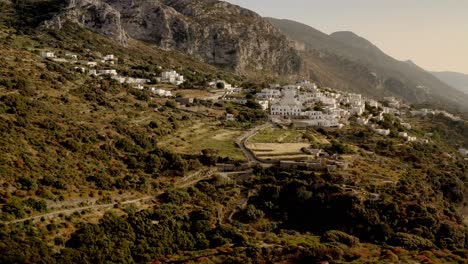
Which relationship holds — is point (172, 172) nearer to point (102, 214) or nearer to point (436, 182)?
point (102, 214)

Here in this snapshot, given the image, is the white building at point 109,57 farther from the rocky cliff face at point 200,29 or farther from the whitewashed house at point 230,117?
the whitewashed house at point 230,117

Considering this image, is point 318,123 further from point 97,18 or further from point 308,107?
point 97,18

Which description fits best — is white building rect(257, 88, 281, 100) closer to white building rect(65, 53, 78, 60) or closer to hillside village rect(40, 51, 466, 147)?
hillside village rect(40, 51, 466, 147)

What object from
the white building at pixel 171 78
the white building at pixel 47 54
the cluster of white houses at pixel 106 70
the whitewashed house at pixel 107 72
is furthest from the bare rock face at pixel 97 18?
the whitewashed house at pixel 107 72

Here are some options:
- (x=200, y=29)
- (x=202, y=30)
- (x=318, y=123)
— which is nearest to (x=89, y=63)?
(x=318, y=123)

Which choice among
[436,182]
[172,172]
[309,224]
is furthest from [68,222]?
[436,182]
